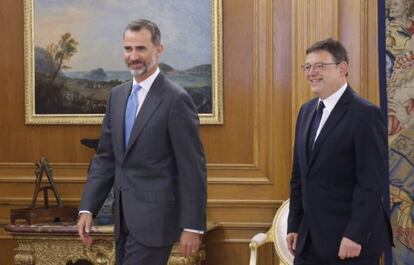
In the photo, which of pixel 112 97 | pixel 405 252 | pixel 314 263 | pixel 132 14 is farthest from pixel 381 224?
pixel 132 14

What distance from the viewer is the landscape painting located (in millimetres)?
5750

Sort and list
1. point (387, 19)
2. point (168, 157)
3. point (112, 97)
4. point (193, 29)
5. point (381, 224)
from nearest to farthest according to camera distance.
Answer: point (381, 224) → point (168, 157) → point (112, 97) → point (387, 19) → point (193, 29)

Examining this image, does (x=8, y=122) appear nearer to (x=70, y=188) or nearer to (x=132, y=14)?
(x=70, y=188)

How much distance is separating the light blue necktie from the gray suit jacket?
0.03 meters

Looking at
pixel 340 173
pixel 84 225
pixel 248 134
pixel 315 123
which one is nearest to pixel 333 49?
pixel 315 123

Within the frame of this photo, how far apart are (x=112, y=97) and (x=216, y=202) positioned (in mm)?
2113

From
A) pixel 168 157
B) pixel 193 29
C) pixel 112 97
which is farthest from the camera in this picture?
pixel 193 29

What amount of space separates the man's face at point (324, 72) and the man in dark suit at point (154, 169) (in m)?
0.58

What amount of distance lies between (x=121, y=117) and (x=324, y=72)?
952 millimetres

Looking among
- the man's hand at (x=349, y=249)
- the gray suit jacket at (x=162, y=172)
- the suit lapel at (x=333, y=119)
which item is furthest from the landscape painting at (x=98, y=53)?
the man's hand at (x=349, y=249)

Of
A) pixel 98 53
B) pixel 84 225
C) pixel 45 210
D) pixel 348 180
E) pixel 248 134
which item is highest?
pixel 98 53

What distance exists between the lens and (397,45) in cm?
534

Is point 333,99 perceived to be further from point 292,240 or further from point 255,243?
point 255,243

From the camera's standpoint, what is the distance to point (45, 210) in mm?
5539
